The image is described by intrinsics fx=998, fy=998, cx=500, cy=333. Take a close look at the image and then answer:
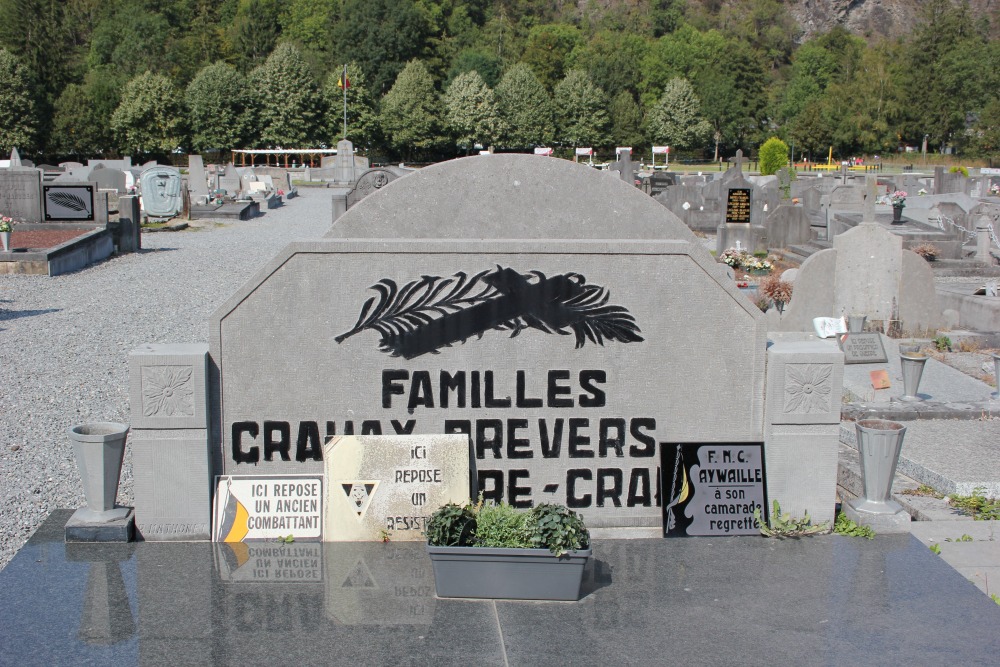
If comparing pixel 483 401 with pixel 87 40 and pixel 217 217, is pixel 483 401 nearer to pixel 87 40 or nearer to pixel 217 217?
pixel 217 217

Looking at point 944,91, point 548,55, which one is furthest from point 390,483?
point 548,55

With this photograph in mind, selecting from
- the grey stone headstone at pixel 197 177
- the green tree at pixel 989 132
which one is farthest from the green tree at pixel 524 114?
the grey stone headstone at pixel 197 177

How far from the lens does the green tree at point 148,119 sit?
236 ft

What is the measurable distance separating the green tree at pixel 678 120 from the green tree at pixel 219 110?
37.1 meters

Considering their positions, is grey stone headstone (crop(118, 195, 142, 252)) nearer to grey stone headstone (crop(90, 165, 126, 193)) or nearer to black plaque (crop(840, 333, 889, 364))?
grey stone headstone (crop(90, 165, 126, 193))

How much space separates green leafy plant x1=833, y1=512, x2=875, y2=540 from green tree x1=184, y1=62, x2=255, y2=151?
72383mm

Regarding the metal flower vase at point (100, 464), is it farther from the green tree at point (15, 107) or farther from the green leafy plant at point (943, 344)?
the green tree at point (15, 107)

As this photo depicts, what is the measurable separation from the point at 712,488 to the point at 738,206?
64.0ft

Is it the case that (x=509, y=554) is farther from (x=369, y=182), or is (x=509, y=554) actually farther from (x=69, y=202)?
(x=69, y=202)

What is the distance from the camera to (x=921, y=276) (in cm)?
1433

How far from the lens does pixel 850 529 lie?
21.4ft

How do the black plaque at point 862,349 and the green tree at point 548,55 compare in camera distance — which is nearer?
the black plaque at point 862,349

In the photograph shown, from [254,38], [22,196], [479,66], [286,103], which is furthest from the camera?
[254,38]

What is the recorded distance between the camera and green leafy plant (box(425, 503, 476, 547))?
5422mm
